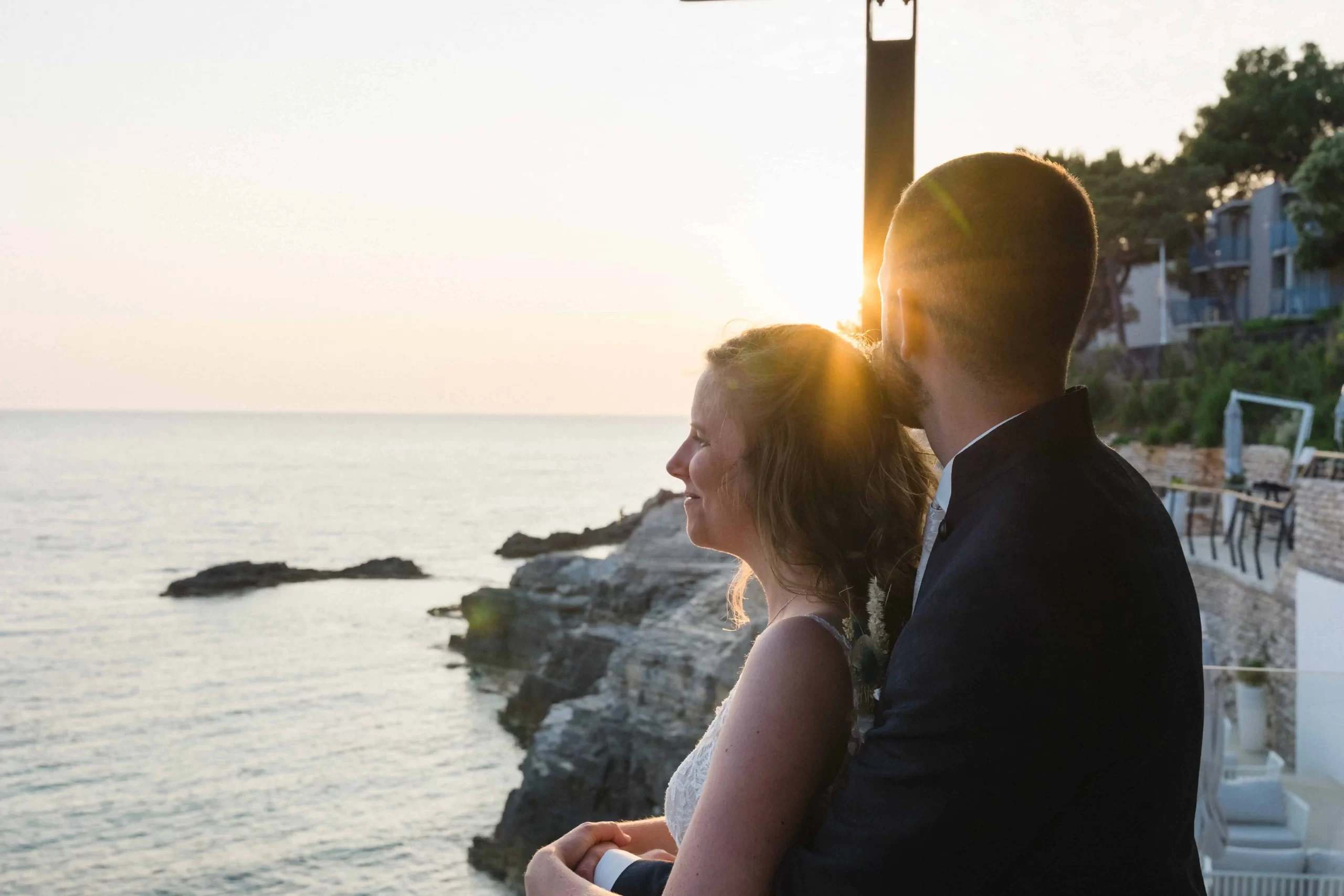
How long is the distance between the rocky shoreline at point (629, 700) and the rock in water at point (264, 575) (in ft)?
90.5

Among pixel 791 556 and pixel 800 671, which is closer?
pixel 800 671

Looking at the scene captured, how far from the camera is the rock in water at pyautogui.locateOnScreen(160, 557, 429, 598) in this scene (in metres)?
48.2

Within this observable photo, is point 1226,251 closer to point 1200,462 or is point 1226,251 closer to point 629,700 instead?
point 1200,462

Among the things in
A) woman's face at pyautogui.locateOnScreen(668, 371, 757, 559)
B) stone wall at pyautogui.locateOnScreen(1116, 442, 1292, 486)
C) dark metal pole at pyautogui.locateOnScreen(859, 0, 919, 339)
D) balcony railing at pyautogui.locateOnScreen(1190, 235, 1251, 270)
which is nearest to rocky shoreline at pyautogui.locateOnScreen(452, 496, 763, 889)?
stone wall at pyautogui.locateOnScreen(1116, 442, 1292, 486)

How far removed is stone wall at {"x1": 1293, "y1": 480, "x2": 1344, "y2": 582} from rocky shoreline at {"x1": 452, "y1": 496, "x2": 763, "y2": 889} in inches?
265

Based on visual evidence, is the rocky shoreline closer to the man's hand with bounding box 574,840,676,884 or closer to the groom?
the man's hand with bounding box 574,840,676,884

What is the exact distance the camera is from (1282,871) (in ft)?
15.0

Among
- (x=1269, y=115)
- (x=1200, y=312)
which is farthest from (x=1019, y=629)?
(x=1200, y=312)

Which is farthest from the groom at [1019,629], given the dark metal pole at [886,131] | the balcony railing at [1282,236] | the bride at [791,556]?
the balcony railing at [1282,236]

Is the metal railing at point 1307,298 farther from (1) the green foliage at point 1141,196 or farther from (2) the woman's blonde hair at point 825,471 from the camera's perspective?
(2) the woman's blonde hair at point 825,471

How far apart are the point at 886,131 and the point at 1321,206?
24056 mm

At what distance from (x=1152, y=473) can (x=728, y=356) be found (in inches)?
886

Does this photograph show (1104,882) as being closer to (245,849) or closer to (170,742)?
(245,849)

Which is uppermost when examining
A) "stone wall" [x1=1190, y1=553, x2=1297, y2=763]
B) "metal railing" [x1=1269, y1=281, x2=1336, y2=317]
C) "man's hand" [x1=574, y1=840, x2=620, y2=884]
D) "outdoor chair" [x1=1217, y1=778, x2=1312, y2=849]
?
"metal railing" [x1=1269, y1=281, x2=1336, y2=317]
